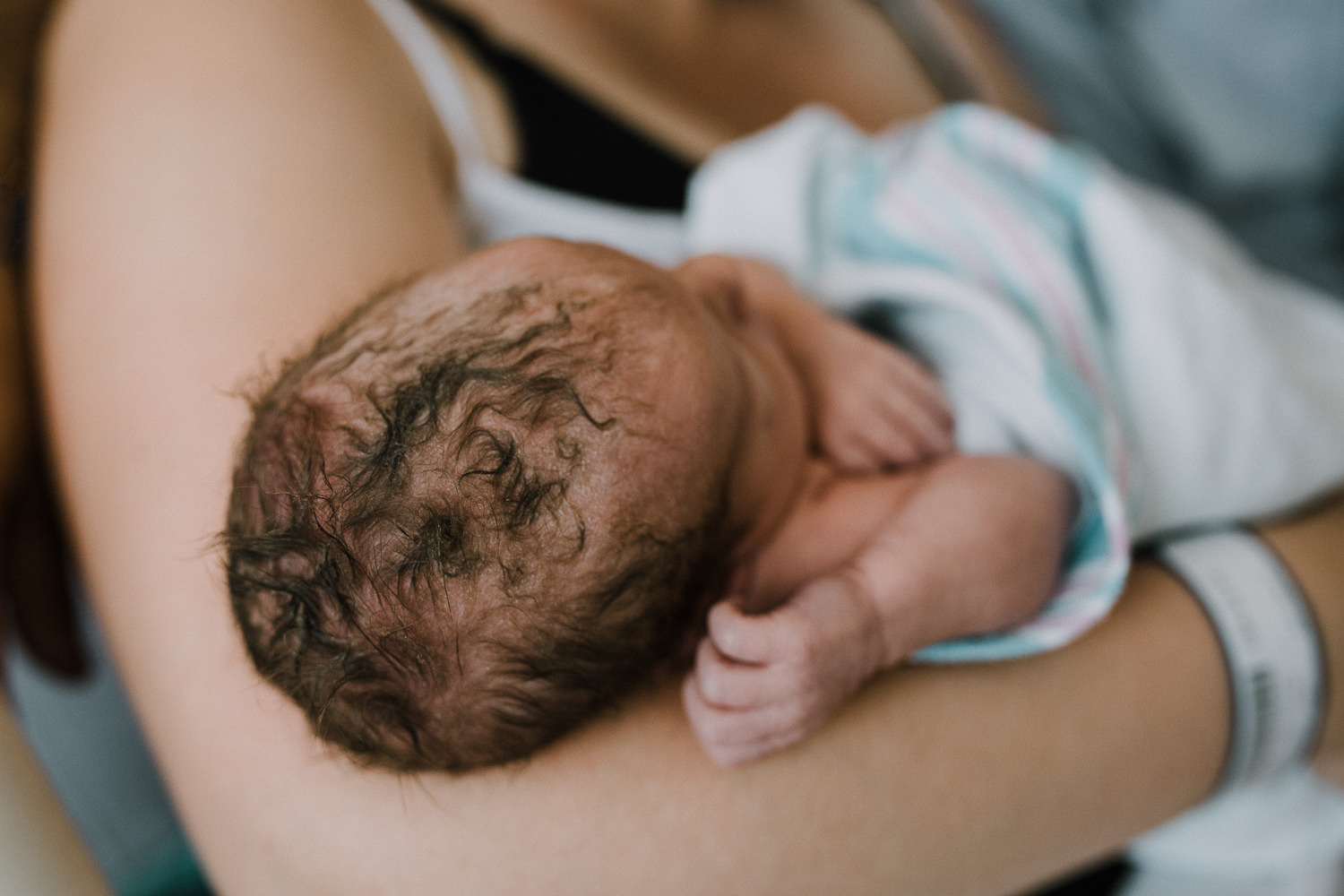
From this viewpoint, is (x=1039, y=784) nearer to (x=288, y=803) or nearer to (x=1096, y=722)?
(x=1096, y=722)

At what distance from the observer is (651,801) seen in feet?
1.76

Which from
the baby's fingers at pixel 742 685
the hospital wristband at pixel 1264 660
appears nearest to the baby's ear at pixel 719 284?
the baby's fingers at pixel 742 685

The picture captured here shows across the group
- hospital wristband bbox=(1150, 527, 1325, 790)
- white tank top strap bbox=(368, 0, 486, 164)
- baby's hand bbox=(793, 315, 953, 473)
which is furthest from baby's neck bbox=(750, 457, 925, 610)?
white tank top strap bbox=(368, 0, 486, 164)

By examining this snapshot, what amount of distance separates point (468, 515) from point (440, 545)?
0.02 m

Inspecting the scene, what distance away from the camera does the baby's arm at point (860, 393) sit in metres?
0.78

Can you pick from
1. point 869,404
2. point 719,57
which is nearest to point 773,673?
point 869,404

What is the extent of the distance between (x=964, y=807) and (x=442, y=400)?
457mm

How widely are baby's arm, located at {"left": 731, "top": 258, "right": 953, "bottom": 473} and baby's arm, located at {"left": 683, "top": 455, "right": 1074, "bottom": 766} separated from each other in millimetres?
43

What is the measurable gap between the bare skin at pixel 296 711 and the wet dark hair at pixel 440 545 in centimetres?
4

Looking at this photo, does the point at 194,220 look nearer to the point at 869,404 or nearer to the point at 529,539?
the point at 529,539

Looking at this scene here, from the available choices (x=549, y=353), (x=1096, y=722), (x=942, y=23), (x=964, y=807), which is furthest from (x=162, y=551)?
(x=942, y=23)

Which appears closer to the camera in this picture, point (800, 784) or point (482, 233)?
point (800, 784)

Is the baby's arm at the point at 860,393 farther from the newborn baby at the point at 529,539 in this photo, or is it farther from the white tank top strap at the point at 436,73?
the white tank top strap at the point at 436,73

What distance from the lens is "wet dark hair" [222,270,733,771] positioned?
1.70ft
